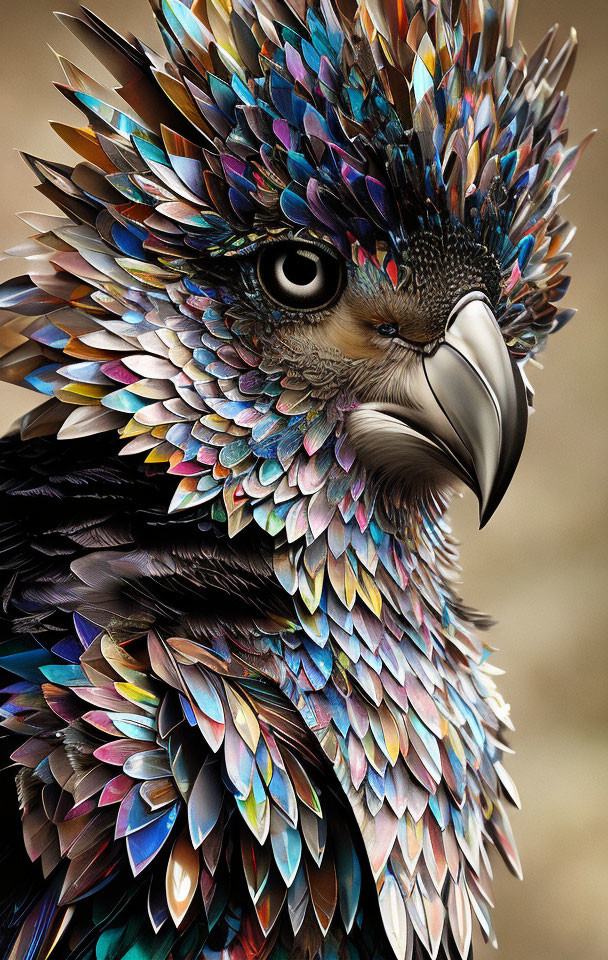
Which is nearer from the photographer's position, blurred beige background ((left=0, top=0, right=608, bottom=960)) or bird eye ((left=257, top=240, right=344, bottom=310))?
bird eye ((left=257, top=240, right=344, bottom=310))

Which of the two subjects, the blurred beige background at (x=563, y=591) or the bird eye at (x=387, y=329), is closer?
the bird eye at (x=387, y=329)

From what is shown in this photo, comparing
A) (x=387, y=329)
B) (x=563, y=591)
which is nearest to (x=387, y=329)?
(x=387, y=329)

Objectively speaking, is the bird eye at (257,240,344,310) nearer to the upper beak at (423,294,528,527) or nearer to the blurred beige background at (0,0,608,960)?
the upper beak at (423,294,528,527)

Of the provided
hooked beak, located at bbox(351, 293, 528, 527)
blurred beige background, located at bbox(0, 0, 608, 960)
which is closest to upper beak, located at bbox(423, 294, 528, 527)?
hooked beak, located at bbox(351, 293, 528, 527)

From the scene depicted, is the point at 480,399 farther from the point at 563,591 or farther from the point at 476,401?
the point at 563,591

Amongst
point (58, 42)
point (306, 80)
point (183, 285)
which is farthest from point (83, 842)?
point (58, 42)

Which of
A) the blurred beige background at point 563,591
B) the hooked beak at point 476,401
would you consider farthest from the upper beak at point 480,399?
the blurred beige background at point 563,591

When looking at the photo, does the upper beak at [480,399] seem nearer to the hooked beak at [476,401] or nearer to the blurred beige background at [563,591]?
the hooked beak at [476,401]

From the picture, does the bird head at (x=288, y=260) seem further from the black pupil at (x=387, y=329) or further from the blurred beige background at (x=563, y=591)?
the blurred beige background at (x=563, y=591)
